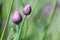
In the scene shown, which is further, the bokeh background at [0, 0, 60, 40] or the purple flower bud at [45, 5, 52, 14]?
the purple flower bud at [45, 5, 52, 14]

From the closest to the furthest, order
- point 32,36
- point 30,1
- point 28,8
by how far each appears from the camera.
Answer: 1. point 28,8
2. point 32,36
3. point 30,1

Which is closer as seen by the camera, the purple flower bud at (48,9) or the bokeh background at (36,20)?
the bokeh background at (36,20)

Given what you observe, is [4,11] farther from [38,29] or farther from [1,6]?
[38,29]

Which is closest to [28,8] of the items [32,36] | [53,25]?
[32,36]

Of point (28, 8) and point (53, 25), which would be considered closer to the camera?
point (28, 8)

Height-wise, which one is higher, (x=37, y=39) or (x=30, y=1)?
(x=30, y=1)

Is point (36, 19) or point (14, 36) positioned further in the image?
point (36, 19)

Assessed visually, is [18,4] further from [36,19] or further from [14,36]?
[14,36]

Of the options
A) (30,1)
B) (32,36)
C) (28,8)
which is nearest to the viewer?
(28,8)

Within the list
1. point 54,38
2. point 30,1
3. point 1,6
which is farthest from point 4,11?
point 54,38
